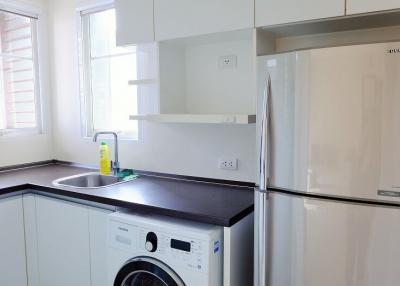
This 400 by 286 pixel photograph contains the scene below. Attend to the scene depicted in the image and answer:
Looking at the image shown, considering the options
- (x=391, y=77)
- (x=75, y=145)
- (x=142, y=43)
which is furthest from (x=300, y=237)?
(x=75, y=145)

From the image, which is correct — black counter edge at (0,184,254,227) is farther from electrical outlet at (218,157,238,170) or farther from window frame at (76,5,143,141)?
window frame at (76,5,143,141)

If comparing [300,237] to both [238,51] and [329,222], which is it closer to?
[329,222]

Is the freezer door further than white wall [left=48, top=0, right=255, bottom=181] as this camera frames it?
No

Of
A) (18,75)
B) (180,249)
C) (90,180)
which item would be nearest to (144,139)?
(90,180)

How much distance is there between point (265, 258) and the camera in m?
1.51

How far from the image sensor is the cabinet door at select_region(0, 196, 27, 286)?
7.42ft

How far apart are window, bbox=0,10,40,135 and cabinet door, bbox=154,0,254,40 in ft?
5.28

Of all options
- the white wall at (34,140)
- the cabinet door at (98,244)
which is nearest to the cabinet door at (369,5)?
the cabinet door at (98,244)

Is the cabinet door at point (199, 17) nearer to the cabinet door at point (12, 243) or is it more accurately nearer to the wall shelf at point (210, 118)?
the wall shelf at point (210, 118)

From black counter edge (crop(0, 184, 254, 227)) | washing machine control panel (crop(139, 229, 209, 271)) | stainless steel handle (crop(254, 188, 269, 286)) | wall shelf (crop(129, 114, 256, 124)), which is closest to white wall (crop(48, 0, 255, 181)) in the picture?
wall shelf (crop(129, 114, 256, 124))

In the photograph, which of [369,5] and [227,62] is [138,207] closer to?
[227,62]

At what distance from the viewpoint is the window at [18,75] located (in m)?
2.85

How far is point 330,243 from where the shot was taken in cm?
134

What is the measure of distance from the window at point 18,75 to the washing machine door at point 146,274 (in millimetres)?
1827
